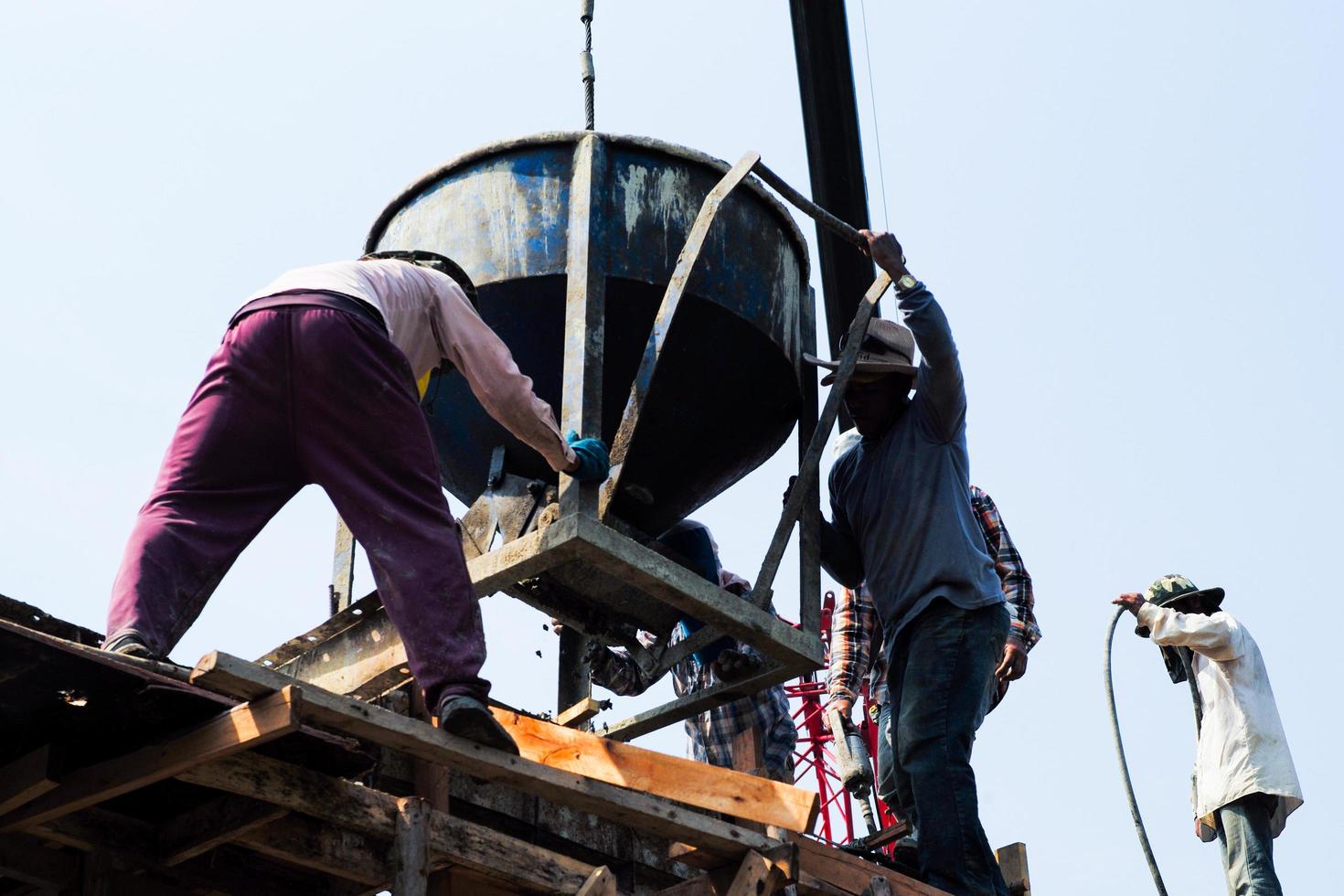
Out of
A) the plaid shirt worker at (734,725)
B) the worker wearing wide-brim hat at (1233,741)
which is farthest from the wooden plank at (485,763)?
the plaid shirt worker at (734,725)

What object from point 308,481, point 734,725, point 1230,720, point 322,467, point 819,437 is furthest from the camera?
point 734,725

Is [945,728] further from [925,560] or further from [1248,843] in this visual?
[1248,843]

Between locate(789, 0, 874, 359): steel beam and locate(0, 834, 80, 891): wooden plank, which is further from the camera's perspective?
locate(789, 0, 874, 359): steel beam

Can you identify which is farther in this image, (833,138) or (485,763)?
(833,138)

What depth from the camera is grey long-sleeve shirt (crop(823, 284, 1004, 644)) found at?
6688mm

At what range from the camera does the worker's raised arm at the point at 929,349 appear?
670 cm

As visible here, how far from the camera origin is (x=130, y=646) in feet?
16.6

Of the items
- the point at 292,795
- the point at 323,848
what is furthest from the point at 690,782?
the point at 292,795

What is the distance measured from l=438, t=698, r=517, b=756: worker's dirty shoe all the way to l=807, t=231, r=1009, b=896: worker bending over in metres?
1.84

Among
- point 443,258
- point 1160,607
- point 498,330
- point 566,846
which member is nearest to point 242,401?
point 443,258

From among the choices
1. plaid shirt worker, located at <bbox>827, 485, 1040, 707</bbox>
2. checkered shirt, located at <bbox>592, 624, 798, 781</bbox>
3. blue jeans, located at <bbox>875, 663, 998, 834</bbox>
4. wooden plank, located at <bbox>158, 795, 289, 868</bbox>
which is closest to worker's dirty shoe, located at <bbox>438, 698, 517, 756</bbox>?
wooden plank, located at <bbox>158, 795, 289, 868</bbox>

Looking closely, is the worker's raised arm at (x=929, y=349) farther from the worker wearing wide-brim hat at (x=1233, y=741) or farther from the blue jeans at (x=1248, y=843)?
the blue jeans at (x=1248, y=843)

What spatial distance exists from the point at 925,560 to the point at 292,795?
104 inches

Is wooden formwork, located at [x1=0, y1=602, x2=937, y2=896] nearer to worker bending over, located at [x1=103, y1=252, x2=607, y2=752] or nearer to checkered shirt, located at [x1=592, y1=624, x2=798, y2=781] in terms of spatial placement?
worker bending over, located at [x1=103, y1=252, x2=607, y2=752]
